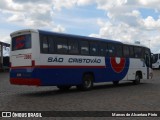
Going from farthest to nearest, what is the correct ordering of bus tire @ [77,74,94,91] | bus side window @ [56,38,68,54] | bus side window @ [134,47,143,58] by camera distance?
1. bus side window @ [134,47,143,58]
2. bus tire @ [77,74,94,91]
3. bus side window @ [56,38,68,54]

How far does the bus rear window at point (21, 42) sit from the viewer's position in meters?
18.3

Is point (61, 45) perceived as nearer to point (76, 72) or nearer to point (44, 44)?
point (44, 44)

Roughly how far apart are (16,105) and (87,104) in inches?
101

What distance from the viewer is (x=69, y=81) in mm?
19703

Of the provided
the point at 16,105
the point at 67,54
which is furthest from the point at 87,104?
the point at 67,54

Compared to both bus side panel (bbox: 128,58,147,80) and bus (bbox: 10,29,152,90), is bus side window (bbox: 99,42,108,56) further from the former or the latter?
bus side panel (bbox: 128,58,147,80)

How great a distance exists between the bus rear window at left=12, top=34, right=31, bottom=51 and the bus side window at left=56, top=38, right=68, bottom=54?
154 cm

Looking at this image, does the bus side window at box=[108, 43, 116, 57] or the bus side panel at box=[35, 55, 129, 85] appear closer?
the bus side panel at box=[35, 55, 129, 85]

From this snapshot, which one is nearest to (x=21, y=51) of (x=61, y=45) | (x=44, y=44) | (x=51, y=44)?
Result: (x=44, y=44)

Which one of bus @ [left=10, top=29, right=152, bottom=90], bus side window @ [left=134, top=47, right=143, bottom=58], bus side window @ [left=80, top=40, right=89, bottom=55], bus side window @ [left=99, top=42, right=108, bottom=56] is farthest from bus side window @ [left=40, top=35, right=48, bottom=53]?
bus side window @ [left=134, top=47, right=143, bottom=58]

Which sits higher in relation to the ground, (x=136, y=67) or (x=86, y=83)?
(x=136, y=67)

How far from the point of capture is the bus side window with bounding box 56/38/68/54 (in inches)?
753

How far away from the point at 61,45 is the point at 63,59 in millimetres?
700

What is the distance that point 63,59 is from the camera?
1931 cm
